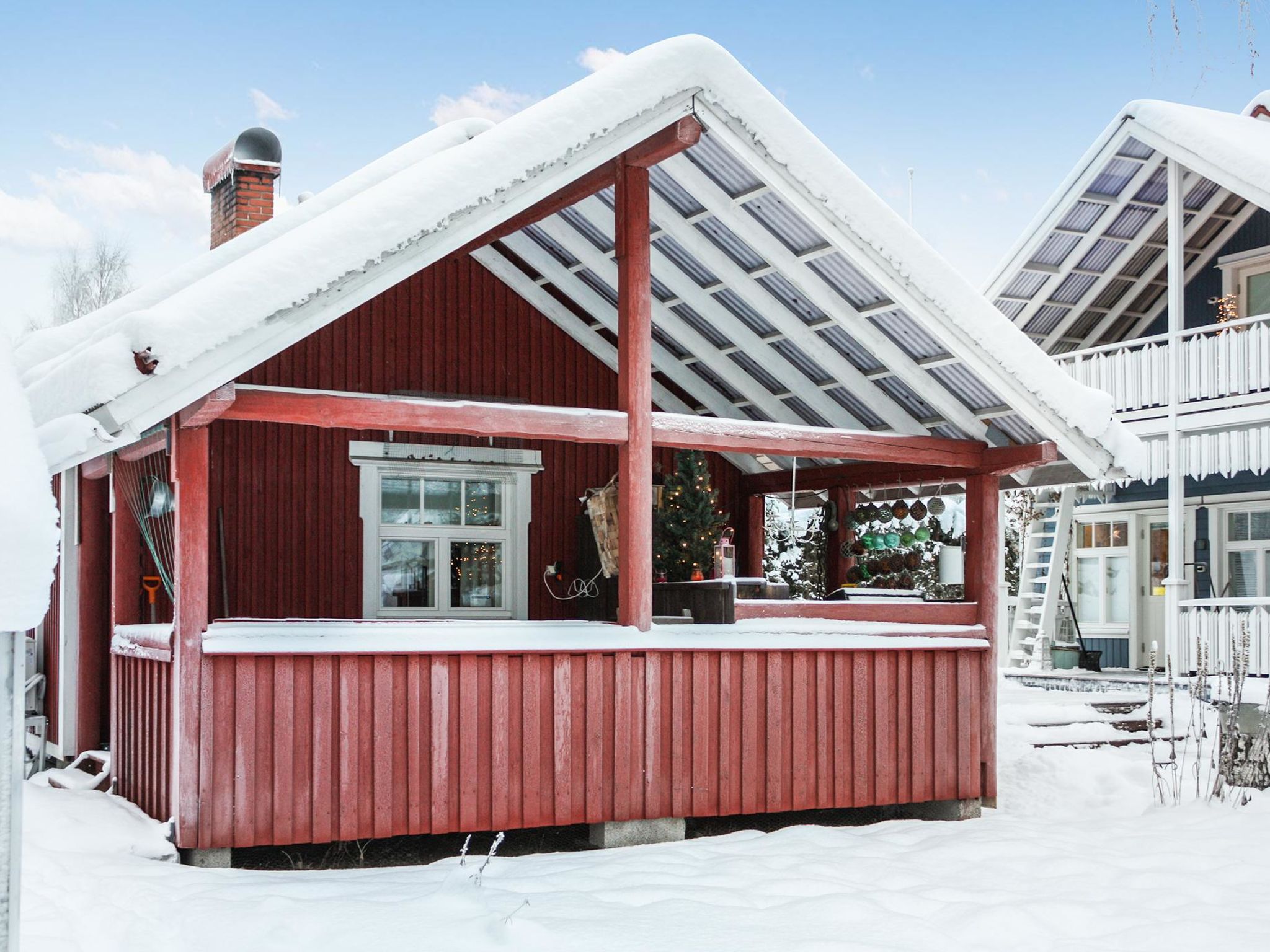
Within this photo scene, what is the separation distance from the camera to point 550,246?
36.6ft

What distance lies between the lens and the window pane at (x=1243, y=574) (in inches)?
620

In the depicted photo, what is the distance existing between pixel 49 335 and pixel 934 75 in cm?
7327

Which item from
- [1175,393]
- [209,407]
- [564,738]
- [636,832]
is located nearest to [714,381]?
[564,738]

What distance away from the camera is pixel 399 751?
807 cm

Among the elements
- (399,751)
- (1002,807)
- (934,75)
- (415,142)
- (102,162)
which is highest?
(934,75)

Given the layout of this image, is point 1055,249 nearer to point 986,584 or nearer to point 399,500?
point 986,584

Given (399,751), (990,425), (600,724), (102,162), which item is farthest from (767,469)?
(102,162)

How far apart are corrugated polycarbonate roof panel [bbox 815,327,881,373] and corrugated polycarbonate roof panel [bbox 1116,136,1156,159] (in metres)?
6.68

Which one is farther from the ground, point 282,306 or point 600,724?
point 282,306

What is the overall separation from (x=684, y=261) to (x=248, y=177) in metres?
4.92

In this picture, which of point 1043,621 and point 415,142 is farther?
point 1043,621

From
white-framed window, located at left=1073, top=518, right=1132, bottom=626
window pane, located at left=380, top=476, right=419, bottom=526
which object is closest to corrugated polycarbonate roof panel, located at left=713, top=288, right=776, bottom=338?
window pane, located at left=380, top=476, right=419, bottom=526

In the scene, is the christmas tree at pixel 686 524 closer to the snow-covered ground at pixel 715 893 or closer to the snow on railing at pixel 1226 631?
the snow-covered ground at pixel 715 893

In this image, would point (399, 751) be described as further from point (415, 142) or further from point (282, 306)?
point (415, 142)
